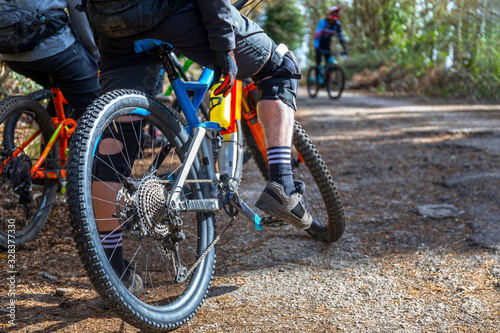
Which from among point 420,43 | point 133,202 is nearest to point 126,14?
point 133,202

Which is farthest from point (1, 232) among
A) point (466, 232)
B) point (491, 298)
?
point (466, 232)

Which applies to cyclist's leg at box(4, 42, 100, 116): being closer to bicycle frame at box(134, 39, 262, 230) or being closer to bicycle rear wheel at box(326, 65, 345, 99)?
bicycle frame at box(134, 39, 262, 230)

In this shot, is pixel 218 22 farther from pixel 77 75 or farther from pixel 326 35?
pixel 326 35

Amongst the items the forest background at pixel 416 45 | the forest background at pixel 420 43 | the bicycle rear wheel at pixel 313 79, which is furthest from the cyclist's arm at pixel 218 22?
the bicycle rear wheel at pixel 313 79

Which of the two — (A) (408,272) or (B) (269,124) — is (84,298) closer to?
(B) (269,124)

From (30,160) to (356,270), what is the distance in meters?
2.01

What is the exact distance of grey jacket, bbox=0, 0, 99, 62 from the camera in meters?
2.83

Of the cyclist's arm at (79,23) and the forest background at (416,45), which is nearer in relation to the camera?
the cyclist's arm at (79,23)

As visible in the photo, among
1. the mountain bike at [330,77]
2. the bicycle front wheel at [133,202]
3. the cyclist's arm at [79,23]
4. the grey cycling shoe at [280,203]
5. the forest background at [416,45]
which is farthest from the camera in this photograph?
the mountain bike at [330,77]

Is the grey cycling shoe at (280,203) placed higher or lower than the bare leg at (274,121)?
lower

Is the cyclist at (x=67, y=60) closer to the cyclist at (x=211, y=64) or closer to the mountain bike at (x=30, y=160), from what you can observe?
the mountain bike at (x=30, y=160)

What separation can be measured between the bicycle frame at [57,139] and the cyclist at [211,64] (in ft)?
3.53

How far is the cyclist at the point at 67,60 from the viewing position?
2.96m

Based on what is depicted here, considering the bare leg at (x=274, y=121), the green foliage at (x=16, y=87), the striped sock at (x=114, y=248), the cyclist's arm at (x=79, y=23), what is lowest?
the striped sock at (x=114, y=248)
